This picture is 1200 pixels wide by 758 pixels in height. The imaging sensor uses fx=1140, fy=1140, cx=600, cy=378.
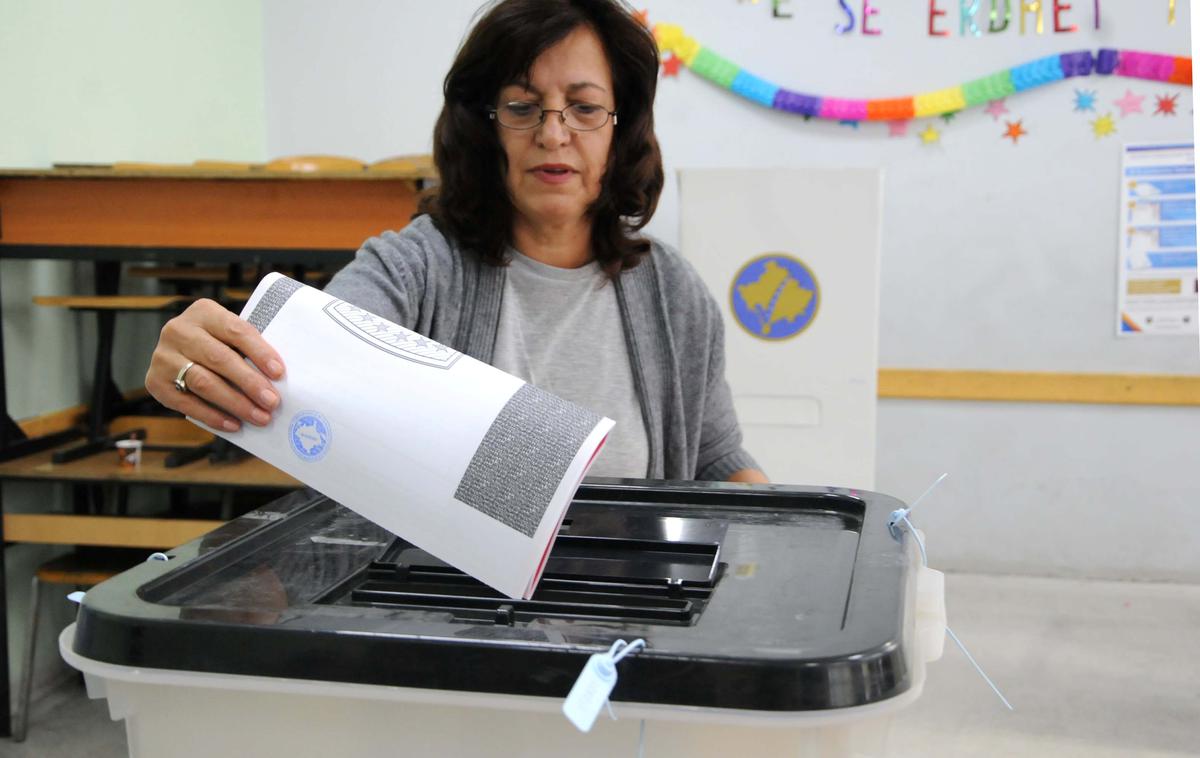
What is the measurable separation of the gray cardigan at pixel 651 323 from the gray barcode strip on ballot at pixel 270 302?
1.62 ft

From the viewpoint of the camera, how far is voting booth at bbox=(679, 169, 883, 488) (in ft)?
9.02

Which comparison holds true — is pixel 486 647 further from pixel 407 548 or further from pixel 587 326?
pixel 587 326

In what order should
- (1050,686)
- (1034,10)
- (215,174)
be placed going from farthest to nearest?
(1034,10), (1050,686), (215,174)

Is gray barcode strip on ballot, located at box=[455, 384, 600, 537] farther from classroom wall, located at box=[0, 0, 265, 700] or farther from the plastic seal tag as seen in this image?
classroom wall, located at box=[0, 0, 265, 700]

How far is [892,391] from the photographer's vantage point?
3.85 m

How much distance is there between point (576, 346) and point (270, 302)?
67 centimetres

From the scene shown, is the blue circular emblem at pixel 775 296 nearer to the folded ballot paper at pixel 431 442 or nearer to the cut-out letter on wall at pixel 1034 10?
the cut-out letter on wall at pixel 1034 10

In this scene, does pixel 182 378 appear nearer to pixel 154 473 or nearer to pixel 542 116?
pixel 542 116

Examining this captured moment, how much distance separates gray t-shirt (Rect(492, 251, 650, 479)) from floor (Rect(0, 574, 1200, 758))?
1.58 metres

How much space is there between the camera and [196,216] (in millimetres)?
2438

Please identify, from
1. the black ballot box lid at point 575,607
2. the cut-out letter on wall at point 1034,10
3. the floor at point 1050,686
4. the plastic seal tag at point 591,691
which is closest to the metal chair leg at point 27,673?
the floor at point 1050,686

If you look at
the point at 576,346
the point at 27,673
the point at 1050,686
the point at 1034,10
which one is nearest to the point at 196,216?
the point at 27,673

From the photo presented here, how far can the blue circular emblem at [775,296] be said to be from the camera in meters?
2.79

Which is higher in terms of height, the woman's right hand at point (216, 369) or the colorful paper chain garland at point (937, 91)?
the colorful paper chain garland at point (937, 91)
